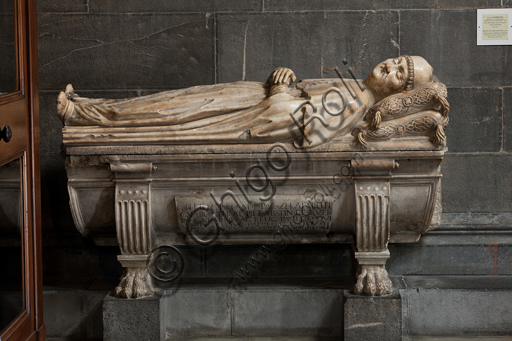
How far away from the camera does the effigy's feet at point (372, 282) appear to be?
9.95 ft

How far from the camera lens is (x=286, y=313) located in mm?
3203

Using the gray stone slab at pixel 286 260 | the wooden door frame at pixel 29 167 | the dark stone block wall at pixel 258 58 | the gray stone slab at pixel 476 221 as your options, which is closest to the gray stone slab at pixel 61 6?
the dark stone block wall at pixel 258 58

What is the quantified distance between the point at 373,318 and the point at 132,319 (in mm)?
1245

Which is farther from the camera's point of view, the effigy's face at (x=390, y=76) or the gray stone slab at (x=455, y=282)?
the gray stone slab at (x=455, y=282)

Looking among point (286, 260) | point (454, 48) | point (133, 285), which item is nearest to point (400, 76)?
point (454, 48)

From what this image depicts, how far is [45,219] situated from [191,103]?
143 cm

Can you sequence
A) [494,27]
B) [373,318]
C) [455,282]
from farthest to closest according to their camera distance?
[494,27], [455,282], [373,318]

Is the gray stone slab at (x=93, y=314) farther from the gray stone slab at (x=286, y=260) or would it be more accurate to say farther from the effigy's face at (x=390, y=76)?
the effigy's face at (x=390, y=76)

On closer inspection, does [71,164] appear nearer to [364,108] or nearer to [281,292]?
[281,292]

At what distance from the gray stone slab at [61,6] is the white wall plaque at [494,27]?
8.39 ft

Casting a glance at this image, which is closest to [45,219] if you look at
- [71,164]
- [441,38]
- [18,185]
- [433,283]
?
[71,164]

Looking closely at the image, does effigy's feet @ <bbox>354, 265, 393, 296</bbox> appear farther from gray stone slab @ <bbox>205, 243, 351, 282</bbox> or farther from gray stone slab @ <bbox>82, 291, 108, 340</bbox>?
gray stone slab @ <bbox>82, 291, 108, 340</bbox>

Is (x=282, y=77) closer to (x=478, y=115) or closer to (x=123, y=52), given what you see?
(x=123, y=52)

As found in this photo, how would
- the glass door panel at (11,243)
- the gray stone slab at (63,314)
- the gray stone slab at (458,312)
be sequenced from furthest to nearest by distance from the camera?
1. the gray stone slab at (63,314)
2. the gray stone slab at (458,312)
3. the glass door panel at (11,243)
